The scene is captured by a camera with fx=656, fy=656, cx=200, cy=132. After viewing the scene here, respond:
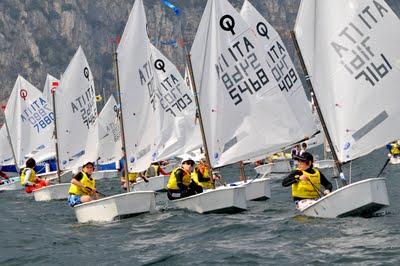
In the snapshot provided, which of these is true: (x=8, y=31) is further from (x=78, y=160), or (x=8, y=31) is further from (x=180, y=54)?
(x=78, y=160)

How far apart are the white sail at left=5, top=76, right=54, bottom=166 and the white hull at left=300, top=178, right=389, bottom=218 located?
88.8 feet

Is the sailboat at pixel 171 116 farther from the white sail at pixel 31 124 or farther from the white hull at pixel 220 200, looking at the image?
the white sail at pixel 31 124

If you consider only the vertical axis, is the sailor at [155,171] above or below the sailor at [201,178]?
above

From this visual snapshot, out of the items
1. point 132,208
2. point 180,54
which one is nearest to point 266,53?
point 132,208

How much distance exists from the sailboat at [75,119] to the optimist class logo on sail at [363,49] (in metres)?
16.5

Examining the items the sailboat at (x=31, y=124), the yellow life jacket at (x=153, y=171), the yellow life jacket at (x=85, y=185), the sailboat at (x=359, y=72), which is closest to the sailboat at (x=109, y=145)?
the sailboat at (x=31, y=124)

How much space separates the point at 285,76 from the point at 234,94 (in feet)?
6.65

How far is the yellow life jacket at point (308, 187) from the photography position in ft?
49.8

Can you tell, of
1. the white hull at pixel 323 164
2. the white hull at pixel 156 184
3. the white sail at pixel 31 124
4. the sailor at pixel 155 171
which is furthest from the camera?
the white sail at pixel 31 124

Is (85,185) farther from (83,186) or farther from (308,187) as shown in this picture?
(308,187)

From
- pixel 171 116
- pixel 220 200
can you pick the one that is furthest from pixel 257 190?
pixel 171 116

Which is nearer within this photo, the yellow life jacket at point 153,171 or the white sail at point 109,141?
the yellow life jacket at point 153,171

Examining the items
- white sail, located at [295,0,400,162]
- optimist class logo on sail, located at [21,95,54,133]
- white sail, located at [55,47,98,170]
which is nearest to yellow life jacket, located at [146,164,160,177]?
white sail, located at [55,47,98,170]

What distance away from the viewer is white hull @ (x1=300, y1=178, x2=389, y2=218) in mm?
14125
